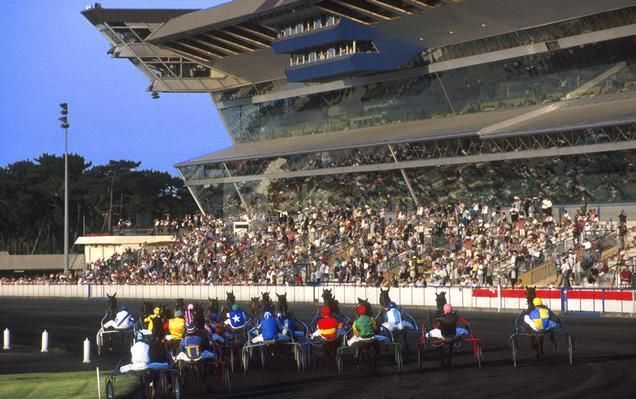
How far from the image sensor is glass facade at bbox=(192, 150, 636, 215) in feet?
170

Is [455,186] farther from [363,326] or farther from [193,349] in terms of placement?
[193,349]

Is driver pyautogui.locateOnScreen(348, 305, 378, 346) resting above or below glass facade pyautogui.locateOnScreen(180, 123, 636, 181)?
below

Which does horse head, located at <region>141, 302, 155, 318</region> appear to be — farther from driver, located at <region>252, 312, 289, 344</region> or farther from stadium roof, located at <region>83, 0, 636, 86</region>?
stadium roof, located at <region>83, 0, 636, 86</region>

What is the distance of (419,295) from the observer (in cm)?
4734

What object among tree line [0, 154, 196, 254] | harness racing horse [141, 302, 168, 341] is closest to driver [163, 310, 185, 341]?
harness racing horse [141, 302, 168, 341]

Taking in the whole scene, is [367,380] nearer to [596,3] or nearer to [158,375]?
[158,375]

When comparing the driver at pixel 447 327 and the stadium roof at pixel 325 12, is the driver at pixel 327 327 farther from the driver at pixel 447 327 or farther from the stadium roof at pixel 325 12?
the stadium roof at pixel 325 12

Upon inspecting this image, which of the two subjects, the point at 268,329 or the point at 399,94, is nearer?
the point at 268,329

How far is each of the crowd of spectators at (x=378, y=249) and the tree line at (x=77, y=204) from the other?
1789 inches

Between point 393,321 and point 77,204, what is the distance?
10109 cm

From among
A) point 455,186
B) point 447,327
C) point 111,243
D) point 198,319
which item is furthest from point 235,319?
point 111,243

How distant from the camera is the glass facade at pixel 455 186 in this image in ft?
170

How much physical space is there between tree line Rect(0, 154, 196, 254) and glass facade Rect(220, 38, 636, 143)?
43.0 metres

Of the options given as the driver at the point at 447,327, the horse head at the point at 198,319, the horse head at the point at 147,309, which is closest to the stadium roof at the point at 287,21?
the driver at the point at 447,327
